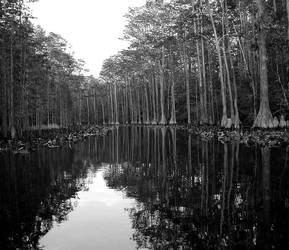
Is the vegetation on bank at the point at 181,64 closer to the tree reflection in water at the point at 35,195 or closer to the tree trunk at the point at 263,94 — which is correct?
the tree trunk at the point at 263,94

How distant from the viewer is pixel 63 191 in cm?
876

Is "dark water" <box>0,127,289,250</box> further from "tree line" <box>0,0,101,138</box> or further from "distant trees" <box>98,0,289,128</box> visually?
"tree line" <box>0,0,101,138</box>

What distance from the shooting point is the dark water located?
5.07 meters

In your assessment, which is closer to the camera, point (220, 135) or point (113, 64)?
point (220, 135)

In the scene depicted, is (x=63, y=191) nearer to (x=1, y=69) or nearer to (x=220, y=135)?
(x=220, y=135)

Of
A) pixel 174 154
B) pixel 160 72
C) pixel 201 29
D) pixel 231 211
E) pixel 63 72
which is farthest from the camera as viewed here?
pixel 63 72

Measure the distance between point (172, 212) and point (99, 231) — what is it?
1452 millimetres

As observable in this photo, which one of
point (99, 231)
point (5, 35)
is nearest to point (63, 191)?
point (99, 231)

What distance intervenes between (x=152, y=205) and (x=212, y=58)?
39.1 meters

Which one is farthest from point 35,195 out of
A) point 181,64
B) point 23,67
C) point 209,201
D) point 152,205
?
point 181,64

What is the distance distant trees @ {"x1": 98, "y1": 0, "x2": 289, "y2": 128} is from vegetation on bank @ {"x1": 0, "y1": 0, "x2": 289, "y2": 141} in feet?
0.29

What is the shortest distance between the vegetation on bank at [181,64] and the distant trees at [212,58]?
88 mm

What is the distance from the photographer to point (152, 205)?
6.95 meters

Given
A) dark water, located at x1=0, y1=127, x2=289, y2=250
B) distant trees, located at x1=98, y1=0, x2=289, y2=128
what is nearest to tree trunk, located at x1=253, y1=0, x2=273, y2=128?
distant trees, located at x1=98, y1=0, x2=289, y2=128
